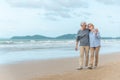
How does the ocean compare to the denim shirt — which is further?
the ocean

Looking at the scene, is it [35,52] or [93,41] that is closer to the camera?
[93,41]

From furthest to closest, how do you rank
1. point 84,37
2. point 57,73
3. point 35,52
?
point 35,52
point 84,37
point 57,73

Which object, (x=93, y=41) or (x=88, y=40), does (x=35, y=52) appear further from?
(x=93, y=41)

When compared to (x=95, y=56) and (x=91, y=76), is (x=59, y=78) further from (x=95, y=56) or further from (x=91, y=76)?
(x=95, y=56)

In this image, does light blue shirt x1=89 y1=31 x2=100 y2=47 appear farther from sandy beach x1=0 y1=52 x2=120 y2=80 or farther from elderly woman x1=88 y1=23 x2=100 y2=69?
sandy beach x1=0 y1=52 x2=120 y2=80

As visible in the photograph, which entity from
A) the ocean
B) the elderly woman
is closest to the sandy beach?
the elderly woman

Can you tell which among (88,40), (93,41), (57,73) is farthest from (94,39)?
(57,73)

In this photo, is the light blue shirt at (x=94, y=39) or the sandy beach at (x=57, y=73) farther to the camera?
the light blue shirt at (x=94, y=39)

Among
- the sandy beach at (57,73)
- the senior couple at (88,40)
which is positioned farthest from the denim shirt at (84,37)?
the sandy beach at (57,73)

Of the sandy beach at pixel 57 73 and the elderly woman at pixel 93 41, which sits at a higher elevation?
the elderly woman at pixel 93 41

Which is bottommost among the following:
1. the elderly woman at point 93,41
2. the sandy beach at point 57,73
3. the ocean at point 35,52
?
the ocean at point 35,52

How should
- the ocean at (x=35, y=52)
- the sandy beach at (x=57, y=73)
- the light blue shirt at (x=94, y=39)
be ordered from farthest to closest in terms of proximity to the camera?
the ocean at (x=35, y=52) < the light blue shirt at (x=94, y=39) < the sandy beach at (x=57, y=73)

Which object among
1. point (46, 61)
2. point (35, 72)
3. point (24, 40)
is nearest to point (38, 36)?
point (24, 40)

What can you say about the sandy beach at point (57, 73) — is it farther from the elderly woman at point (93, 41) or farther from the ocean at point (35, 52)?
the ocean at point (35, 52)
